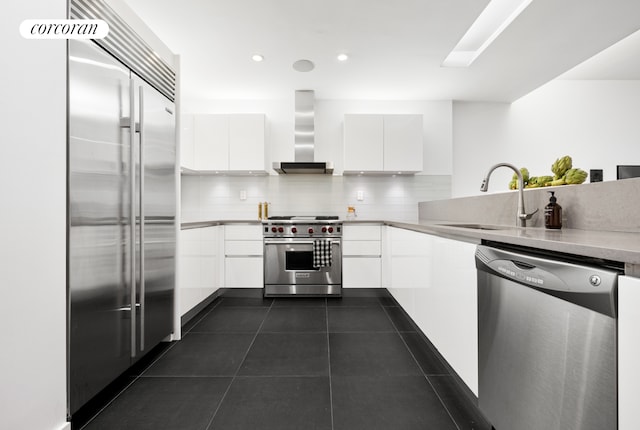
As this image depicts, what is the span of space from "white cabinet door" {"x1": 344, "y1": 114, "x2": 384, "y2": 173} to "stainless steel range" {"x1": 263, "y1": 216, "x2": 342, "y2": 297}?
90cm

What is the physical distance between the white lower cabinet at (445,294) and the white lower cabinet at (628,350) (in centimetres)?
63

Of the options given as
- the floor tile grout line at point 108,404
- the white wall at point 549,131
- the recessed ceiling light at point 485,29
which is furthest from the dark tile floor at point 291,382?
the white wall at point 549,131

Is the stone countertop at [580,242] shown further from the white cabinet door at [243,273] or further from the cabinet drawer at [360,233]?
the white cabinet door at [243,273]

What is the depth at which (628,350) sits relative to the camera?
2.06 feet

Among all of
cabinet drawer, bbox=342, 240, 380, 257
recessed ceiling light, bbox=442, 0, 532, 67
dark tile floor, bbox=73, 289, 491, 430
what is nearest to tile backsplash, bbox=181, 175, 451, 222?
cabinet drawer, bbox=342, 240, 380, 257

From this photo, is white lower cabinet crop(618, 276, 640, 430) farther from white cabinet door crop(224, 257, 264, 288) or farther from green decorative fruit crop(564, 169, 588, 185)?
white cabinet door crop(224, 257, 264, 288)

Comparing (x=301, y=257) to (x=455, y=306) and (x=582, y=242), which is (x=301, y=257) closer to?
(x=455, y=306)

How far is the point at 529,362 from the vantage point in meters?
0.92

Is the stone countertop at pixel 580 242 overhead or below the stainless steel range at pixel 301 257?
overhead

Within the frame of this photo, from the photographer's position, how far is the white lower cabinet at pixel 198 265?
7.63 feet

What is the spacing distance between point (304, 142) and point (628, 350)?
3539 mm

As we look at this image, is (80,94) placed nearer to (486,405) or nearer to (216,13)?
(216,13)

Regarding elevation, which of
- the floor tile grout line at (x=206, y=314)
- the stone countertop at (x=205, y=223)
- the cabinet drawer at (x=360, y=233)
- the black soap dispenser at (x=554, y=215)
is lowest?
the floor tile grout line at (x=206, y=314)

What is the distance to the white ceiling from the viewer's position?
227 centimetres
